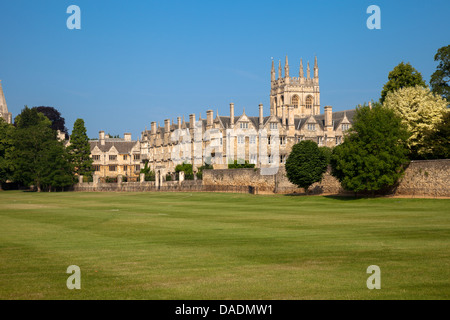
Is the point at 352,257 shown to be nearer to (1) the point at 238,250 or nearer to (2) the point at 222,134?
(1) the point at 238,250

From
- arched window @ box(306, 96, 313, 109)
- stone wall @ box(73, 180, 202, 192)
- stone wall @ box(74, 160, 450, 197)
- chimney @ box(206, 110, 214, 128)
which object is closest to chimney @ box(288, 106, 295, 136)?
chimney @ box(206, 110, 214, 128)

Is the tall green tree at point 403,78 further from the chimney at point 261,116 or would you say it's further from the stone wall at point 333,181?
the chimney at point 261,116

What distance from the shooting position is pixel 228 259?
1716 centimetres

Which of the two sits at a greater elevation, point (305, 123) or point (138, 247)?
point (305, 123)

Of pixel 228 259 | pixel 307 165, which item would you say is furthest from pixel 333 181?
pixel 228 259

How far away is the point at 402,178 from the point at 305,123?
142 feet

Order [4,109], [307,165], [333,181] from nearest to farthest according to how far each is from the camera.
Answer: [333,181] < [307,165] < [4,109]

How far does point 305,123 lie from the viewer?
9631cm

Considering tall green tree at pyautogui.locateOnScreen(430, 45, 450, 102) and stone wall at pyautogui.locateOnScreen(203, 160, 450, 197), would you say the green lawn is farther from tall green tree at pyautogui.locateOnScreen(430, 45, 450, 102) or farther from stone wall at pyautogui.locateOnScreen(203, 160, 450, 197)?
tall green tree at pyautogui.locateOnScreen(430, 45, 450, 102)

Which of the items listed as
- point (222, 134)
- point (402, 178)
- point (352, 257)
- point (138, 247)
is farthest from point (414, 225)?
point (222, 134)

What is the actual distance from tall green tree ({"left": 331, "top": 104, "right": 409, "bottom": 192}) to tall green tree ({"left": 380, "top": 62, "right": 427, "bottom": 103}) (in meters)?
15.4

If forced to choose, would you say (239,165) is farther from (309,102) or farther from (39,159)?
(309,102)

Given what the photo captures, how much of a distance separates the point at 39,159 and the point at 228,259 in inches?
Answer: 3471

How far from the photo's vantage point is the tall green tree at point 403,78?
2753 inches
